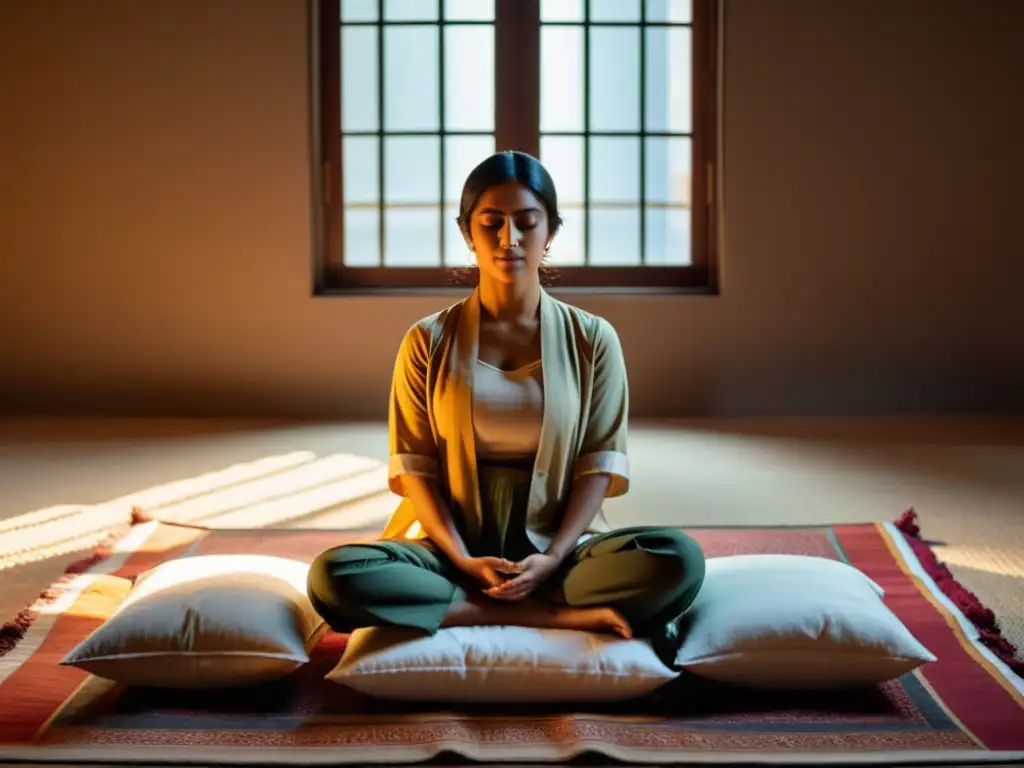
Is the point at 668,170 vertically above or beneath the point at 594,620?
above

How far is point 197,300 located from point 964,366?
10.4 ft

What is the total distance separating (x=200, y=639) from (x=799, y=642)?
36.4 inches

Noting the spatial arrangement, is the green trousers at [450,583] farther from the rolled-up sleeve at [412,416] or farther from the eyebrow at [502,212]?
the eyebrow at [502,212]

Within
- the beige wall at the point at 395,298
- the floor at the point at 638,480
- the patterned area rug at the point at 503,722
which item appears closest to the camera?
the patterned area rug at the point at 503,722

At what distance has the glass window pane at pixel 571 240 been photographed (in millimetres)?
5516

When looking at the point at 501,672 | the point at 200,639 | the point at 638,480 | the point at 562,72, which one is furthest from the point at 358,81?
the point at 501,672

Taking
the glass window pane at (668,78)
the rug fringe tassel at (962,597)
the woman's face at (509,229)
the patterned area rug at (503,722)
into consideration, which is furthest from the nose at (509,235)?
the glass window pane at (668,78)

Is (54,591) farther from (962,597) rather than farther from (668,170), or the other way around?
(668,170)

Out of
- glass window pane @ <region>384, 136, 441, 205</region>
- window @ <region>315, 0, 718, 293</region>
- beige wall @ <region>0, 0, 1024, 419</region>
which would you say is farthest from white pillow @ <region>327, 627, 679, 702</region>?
glass window pane @ <region>384, 136, 441, 205</region>

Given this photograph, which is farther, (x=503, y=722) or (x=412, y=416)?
(x=412, y=416)

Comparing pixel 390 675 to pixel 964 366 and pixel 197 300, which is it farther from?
pixel 964 366

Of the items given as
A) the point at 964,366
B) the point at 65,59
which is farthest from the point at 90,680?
the point at 964,366

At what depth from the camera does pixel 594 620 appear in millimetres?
2127

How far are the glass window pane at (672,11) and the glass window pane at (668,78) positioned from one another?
36 millimetres
